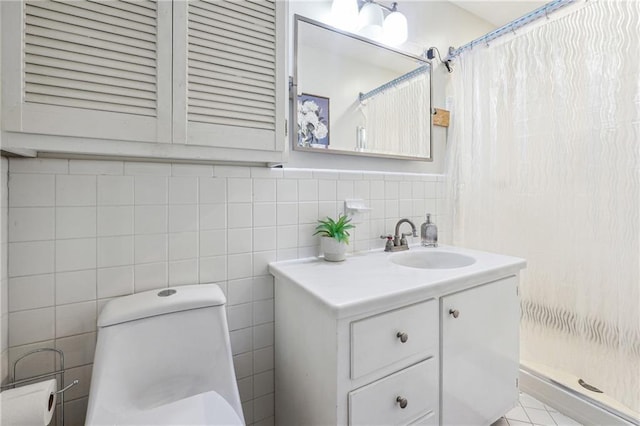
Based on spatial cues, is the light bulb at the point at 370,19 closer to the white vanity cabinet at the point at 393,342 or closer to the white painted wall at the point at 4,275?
the white vanity cabinet at the point at 393,342

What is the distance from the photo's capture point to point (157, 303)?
915mm

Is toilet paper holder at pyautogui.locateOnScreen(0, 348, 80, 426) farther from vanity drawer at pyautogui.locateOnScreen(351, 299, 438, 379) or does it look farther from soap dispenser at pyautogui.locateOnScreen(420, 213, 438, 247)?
soap dispenser at pyautogui.locateOnScreen(420, 213, 438, 247)

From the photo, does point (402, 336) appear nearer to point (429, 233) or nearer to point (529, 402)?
point (429, 233)

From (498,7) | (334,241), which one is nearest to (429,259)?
(334,241)

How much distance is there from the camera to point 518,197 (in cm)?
155

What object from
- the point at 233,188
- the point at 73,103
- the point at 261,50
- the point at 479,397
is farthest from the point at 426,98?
the point at 73,103

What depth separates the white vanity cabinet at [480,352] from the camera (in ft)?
3.42

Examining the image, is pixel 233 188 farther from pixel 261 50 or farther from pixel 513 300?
pixel 513 300

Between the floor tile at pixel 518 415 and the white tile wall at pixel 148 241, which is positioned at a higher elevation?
the white tile wall at pixel 148 241

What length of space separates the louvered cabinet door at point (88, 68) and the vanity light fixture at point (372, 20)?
0.88 meters

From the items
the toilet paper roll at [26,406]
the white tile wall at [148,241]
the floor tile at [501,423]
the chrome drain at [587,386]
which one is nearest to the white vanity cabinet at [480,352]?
the floor tile at [501,423]

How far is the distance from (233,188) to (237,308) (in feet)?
1.60

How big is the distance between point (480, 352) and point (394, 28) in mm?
1625

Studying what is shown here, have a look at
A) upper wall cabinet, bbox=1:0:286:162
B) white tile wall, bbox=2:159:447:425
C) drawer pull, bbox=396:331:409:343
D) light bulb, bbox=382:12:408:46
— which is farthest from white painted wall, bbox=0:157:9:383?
light bulb, bbox=382:12:408:46
